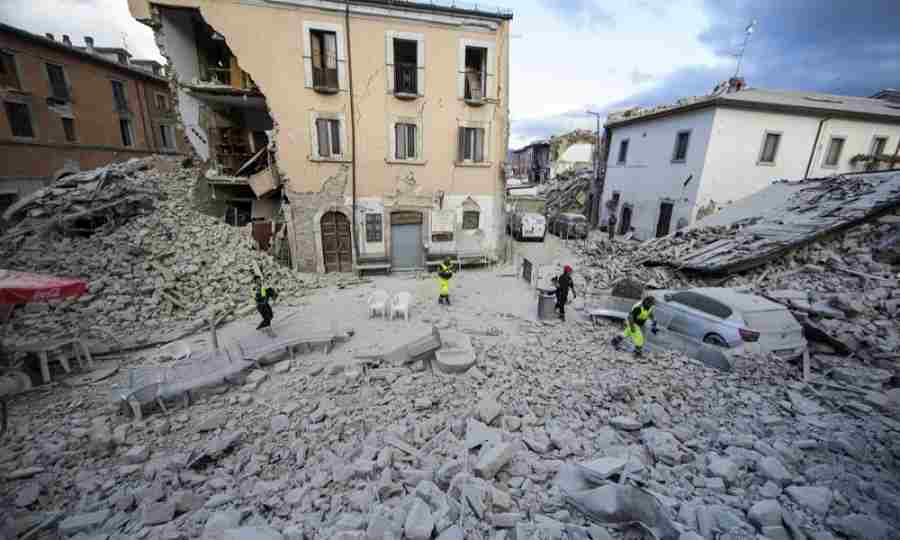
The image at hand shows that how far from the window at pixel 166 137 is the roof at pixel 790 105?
117ft

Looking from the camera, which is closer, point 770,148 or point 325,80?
point 325,80

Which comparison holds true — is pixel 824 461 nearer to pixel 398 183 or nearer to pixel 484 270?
pixel 484 270

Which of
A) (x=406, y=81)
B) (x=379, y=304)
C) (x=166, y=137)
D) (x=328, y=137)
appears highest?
(x=406, y=81)

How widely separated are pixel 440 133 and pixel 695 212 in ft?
44.2

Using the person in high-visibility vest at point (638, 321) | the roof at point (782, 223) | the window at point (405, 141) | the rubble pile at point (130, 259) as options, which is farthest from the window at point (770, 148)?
the rubble pile at point (130, 259)

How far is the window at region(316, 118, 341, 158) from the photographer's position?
45.8ft

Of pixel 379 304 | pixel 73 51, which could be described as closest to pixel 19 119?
pixel 73 51

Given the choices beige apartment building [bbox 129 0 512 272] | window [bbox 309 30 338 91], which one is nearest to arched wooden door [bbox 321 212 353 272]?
beige apartment building [bbox 129 0 512 272]

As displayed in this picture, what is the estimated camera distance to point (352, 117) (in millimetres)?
13922

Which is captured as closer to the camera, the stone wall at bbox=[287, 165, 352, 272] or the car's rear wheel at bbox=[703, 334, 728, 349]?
the car's rear wheel at bbox=[703, 334, 728, 349]

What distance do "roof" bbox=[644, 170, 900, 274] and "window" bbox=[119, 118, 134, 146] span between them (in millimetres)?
35112

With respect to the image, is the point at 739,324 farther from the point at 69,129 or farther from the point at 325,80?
the point at 69,129

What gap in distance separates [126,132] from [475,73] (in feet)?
88.7

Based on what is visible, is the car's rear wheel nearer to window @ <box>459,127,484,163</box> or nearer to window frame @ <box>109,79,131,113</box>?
window @ <box>459,127,484,163</box>
